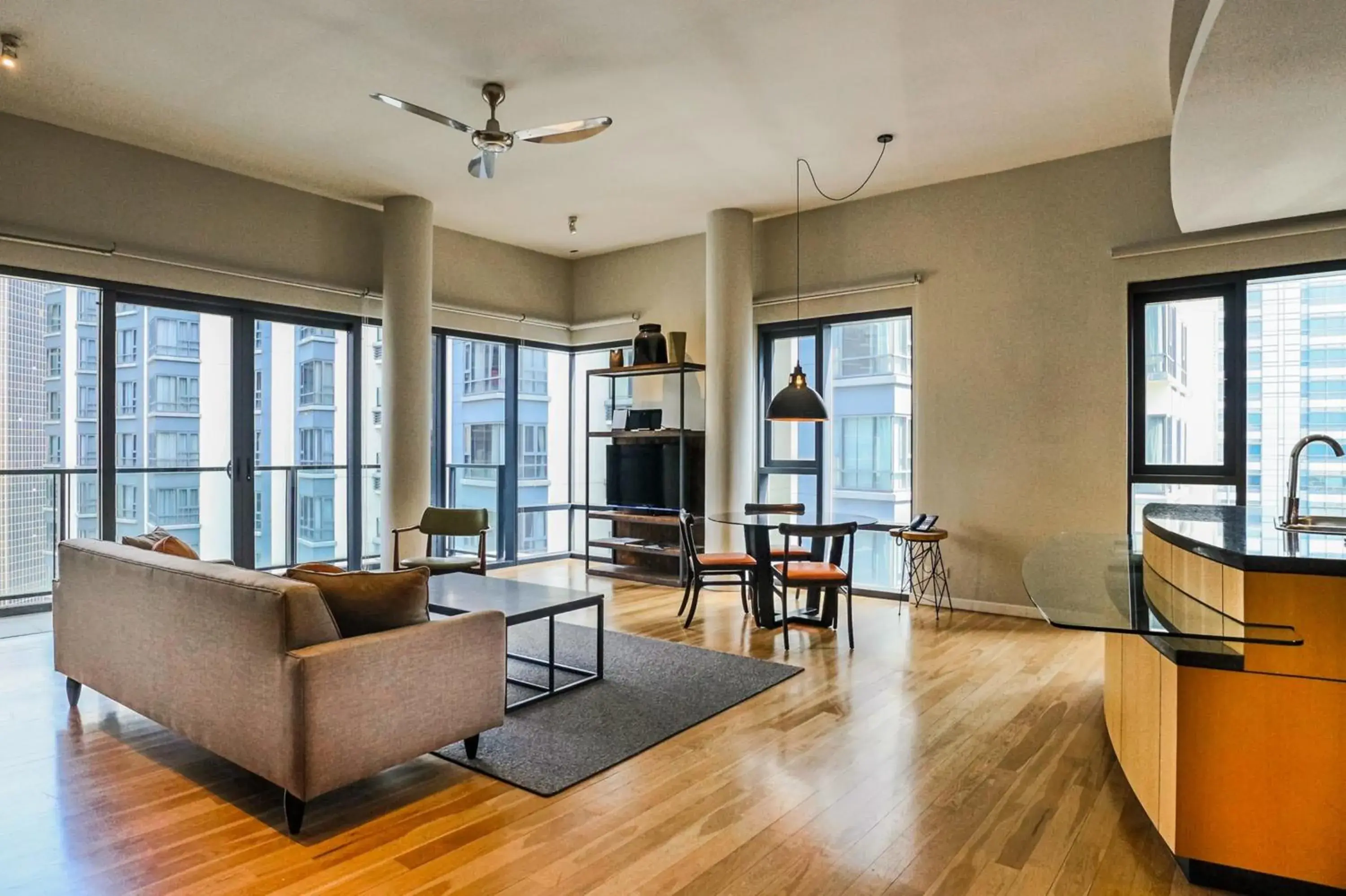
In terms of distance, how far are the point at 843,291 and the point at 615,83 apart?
106 inches

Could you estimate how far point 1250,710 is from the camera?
211cm

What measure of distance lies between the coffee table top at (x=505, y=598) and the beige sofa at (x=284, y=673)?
45cm

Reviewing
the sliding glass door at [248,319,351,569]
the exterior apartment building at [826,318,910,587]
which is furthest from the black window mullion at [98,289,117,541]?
the exterior apartment building at [826,318,910,587]

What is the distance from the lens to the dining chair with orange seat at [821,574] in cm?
454

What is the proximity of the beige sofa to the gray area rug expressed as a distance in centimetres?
23

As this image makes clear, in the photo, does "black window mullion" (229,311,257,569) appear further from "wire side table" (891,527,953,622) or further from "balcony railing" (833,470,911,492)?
"wire side table" (891,527,953,622)

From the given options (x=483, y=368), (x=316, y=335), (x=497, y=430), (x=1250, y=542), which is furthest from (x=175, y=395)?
(x=1250, y=542)

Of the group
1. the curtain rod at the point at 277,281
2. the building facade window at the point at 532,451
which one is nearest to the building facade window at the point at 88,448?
the curtain rod at the point at 277,281

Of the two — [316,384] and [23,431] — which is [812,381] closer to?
[316,384]

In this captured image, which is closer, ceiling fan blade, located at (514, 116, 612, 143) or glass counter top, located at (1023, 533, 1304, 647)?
glass counter top, located at (1023, 533, 1304, 647)

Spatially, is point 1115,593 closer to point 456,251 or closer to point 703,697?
point 703,697

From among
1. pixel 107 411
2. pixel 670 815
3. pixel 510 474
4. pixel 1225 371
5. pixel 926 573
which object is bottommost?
pixel 670 815

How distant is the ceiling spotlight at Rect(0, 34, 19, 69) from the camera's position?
143 inches

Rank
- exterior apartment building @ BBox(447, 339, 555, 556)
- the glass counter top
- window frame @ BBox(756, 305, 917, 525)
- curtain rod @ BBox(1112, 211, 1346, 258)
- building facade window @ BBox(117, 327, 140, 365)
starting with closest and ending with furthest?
the glass counter top, curtain rod @ BBox(1112, 211, 1346, 258), building facade window @ BBox(117, 327, 140, 365), window frame @ BBox(756, 305, 917, 525), exterior apartment building @ BBox(447, 339, 555, 556)
